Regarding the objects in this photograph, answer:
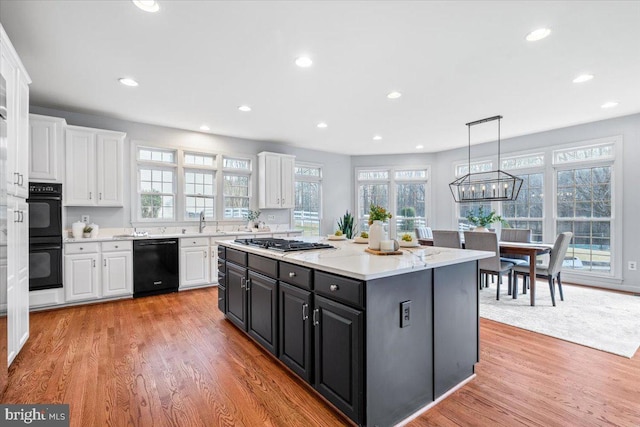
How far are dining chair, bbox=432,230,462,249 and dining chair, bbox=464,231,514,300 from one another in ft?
0.39

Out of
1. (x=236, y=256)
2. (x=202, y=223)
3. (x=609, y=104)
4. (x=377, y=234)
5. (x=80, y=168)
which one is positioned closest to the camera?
(x=377, y=234)

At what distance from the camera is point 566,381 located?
7.20 ft

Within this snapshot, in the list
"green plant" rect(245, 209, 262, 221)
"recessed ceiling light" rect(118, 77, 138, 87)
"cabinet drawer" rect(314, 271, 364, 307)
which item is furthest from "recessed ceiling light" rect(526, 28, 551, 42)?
"green plant" rect(245, 209, 262, 221)

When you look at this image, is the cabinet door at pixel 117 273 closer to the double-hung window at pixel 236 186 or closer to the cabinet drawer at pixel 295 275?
the double-hung window at pixel 236 186

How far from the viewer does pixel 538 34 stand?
8.09ft

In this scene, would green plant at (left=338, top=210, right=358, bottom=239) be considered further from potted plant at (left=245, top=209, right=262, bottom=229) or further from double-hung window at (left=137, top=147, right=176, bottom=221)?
double-hung window at (left=137, top=147, right=176, bottom=221)

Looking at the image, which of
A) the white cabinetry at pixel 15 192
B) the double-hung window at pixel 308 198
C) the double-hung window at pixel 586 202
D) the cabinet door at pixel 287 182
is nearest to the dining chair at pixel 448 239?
the double-hung window at pixel 586 202

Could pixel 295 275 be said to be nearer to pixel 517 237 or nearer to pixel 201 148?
pixel 201 148

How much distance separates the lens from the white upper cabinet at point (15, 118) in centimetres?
221

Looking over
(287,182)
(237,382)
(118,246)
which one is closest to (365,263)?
(237,382)

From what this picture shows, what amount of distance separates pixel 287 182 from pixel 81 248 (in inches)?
137

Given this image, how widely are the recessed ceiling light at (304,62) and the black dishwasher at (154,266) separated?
3252 mm

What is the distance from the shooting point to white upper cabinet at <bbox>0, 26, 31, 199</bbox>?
87.1 inches

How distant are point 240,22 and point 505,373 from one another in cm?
336
